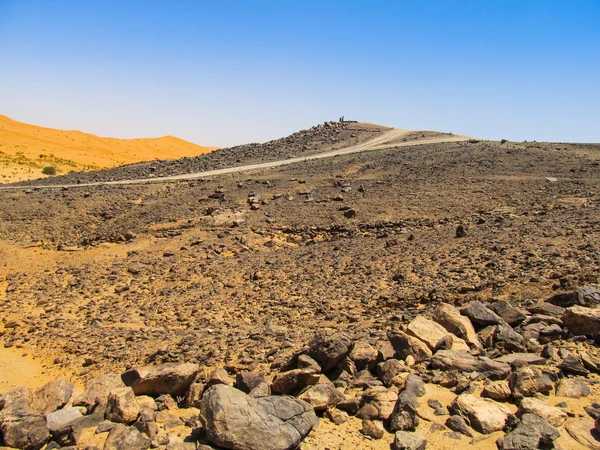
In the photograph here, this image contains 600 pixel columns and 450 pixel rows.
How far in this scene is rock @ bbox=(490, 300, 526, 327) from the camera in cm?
730

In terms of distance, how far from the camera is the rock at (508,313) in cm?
730

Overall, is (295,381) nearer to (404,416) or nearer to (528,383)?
(404,416)

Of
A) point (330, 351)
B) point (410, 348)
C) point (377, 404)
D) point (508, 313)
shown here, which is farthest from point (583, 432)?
point (330, 351)

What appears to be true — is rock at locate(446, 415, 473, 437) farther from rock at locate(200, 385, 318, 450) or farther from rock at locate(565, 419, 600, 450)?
rock at locate(200, 385, 318, 450)

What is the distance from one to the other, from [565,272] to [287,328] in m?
5.32

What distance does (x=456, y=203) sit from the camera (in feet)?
53.8

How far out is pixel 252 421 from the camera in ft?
15.4

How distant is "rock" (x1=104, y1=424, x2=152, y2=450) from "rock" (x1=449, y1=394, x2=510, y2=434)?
10.9ft

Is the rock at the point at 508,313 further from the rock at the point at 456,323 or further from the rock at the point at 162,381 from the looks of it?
the rock at the point at 162,381

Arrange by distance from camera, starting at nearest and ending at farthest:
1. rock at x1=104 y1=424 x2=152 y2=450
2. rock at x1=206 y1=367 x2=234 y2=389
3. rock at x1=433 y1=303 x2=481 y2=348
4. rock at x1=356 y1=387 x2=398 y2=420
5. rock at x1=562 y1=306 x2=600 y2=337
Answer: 1. rock at x1=104 y1=424 x2=152 y2=450
2. rock at x1=356 y1=387 x2=398 y2=420
3. rock at x1=206 y1=367 x2=234 y2=389
4. rock at x1=562 y1=306 x2=600 y2=337
5. rock at x1=433 y1=303 x2=481 y2=348

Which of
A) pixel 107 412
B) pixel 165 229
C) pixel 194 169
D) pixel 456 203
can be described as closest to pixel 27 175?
pixel 194 169

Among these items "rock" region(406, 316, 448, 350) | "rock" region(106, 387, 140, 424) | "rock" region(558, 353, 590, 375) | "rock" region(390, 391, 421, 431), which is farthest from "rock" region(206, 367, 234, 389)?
"rock" region(558, 353, 590, 375)

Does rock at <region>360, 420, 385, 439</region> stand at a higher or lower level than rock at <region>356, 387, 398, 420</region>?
lower

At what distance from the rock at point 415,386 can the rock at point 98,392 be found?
3675 mm
